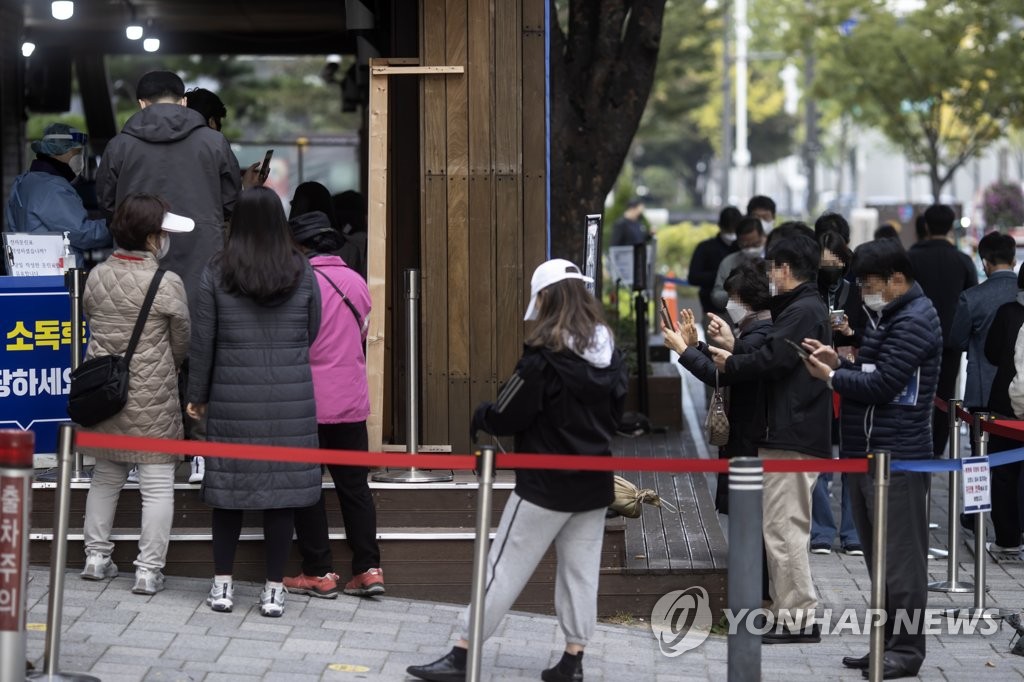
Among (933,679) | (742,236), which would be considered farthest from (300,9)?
(933,679)

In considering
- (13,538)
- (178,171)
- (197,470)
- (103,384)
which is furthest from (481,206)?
(13,538)

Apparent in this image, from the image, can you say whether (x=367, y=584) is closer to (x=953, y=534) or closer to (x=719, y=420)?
(x=719, y=420)

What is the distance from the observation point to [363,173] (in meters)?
14.8

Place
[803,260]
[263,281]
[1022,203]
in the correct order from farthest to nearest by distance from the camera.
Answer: [1022,203] → [803,260] → [263,281]

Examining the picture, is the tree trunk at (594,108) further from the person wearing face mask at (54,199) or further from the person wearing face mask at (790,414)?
the person wearing face mask at (790,414)

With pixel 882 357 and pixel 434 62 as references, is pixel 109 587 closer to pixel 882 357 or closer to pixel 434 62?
pixel 434 62

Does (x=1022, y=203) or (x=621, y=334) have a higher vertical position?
(x=1022, y=203)

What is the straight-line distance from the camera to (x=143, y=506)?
22.6 ft

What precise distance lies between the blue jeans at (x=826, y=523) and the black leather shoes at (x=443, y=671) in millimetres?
3607

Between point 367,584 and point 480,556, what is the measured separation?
176 cm

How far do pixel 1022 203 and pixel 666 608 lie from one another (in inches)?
784

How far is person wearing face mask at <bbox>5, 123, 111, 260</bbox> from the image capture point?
8234 millimetres

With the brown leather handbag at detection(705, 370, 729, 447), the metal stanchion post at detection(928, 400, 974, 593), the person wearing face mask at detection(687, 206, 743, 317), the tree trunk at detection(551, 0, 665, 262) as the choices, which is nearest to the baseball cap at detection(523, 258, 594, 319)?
the brown leather handbag at detection(705, 370, 729, 447)

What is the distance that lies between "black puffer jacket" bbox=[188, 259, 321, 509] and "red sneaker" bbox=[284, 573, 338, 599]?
640mm
